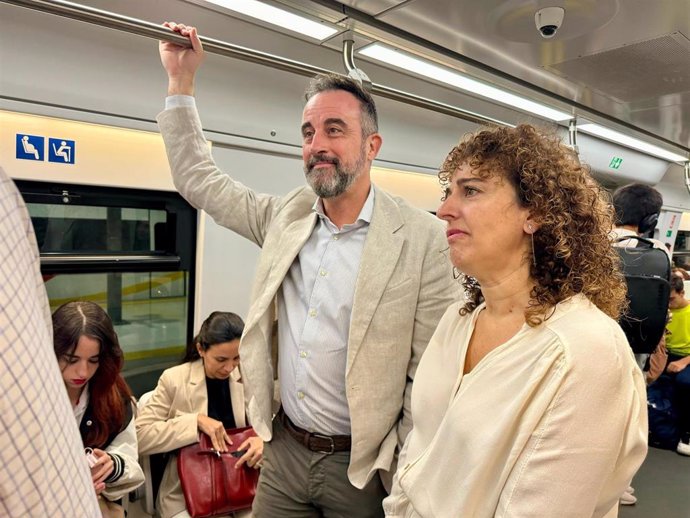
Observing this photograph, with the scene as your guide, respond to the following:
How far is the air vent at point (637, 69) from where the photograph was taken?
8.05ft

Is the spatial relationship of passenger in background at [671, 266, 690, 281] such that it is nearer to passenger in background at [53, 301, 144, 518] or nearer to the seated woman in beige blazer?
the seated woman in beige blazer

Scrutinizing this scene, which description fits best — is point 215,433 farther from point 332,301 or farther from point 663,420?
point 663,420

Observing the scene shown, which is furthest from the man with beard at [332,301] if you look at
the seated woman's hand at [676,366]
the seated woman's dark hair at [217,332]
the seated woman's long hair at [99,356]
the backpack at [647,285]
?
the seated woman's hand at [676,366]

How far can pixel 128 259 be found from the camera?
3221 mm

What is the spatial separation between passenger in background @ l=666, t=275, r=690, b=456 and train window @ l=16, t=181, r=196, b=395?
526cm

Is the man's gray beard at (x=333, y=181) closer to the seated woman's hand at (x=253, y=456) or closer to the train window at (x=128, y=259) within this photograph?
the seated woman's hand at (x=253, y=456)

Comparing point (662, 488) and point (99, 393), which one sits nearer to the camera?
point (99, 393)

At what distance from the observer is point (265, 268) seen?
5.72 feet

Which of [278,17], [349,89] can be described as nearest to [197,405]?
[349,89]

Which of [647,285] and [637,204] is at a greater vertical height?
[637,204]

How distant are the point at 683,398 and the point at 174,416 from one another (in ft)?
17.9

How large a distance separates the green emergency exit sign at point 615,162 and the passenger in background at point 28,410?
23.5ft

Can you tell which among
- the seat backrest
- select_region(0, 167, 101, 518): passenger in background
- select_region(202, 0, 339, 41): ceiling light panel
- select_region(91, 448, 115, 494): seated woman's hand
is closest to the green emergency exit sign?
select_region(202, 0, 339, 41): ceiling light panel

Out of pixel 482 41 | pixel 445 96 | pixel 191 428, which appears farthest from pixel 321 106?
pixel 445 96
